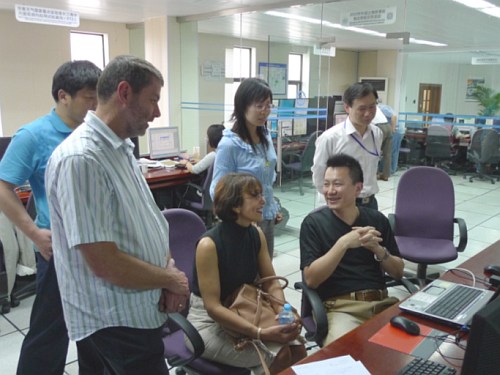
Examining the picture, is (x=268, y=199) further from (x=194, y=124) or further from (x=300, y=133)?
(x=194, y=124)

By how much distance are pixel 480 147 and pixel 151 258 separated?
3.91m

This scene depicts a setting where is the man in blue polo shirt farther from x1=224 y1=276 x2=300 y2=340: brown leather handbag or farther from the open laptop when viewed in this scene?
the open laptop

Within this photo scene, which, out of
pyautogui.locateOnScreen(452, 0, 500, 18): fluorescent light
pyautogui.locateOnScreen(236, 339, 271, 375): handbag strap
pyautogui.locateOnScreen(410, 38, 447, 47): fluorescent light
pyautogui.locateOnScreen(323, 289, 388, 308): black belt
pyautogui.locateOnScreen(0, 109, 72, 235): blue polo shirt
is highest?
pyautogui.locateOnScreen(452, 0, 500, 18): fluorescent light

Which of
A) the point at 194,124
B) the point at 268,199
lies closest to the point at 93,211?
the point at 268,199

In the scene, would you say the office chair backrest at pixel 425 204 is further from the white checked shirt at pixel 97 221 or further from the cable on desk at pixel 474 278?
the white checked shirt at pixel 97 221

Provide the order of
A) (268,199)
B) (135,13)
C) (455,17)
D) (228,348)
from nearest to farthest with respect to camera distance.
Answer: (228,348)
(268,199)
(455,17)
(135,13)

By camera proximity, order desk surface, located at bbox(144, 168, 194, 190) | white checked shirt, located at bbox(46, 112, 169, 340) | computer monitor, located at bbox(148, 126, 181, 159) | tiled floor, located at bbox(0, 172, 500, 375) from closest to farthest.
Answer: white checked shirt, located at bbox(46, 112, 169, 340), tiled floor, located at bbox(0, 172, 500, 375), desk surface, located at bbox(144, 168, 194, 190), computer monitor, located at bbox(148, 126, 181, 159)

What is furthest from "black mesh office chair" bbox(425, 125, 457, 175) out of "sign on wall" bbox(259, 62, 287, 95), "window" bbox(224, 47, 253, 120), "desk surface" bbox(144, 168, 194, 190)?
"desk surface" bbox(144, 168, 194, 190)

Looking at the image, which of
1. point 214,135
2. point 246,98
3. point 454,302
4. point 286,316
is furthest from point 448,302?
point 214,135

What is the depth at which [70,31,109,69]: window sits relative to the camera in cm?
677

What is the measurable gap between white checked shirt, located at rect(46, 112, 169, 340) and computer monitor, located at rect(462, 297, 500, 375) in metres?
0.89

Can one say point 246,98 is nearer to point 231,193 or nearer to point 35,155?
point 231,193

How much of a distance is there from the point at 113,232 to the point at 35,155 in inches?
32.1

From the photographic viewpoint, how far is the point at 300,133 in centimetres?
532
